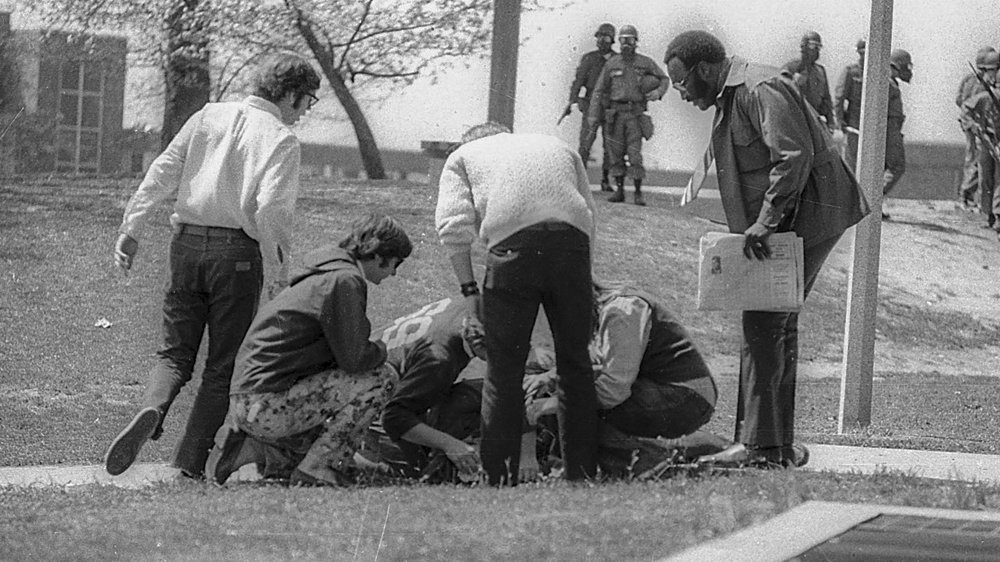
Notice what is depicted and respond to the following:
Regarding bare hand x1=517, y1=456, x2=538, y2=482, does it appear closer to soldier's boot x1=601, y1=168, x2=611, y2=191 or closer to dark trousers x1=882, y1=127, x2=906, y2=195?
soldier's boot x1=601, y1=168, x2=611, y2=191

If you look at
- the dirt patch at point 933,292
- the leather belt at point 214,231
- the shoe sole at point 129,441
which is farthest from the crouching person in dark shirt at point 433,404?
the dirt patch at point 933,292

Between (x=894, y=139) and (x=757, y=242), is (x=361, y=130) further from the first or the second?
(x=894, y=139)

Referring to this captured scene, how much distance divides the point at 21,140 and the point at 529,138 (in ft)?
7.50

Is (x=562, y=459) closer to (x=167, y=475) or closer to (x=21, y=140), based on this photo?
(x=167, y=475)

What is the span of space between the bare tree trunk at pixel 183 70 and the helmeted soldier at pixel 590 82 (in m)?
1.42

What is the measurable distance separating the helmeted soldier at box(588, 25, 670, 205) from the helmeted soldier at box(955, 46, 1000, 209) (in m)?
1.49

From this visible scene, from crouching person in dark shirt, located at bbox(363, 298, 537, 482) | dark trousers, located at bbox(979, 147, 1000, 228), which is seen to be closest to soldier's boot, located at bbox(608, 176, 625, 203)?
crouching person in dark shirt, located at bbox(363, 298, 537, 482)

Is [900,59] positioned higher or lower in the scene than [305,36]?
higher

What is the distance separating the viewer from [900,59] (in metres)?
6.42

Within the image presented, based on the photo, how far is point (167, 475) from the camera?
5164mm

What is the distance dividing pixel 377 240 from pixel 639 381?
986mm

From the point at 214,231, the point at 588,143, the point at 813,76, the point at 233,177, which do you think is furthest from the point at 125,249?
the point at 813,76

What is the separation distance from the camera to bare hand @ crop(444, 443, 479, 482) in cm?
487

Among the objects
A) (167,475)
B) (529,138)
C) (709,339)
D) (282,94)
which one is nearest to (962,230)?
(709,339)
